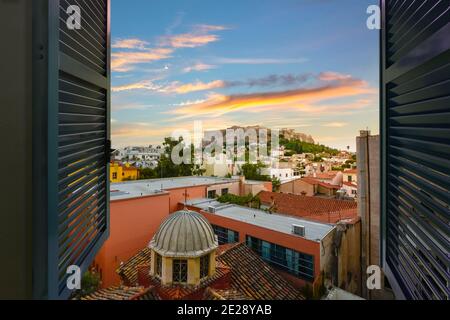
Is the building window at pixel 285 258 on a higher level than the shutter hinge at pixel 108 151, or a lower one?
lower

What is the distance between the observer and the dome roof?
256cm

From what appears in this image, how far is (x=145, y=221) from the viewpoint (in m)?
4.20

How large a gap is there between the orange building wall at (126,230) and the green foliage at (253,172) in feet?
11.7

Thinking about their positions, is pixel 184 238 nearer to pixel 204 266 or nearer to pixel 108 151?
pixel 204 266

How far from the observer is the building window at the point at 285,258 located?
9.68ft

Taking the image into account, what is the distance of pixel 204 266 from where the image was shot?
2.61m

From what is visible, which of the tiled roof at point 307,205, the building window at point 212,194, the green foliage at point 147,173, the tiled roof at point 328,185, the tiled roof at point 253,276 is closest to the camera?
the tiled roof at point 253,276

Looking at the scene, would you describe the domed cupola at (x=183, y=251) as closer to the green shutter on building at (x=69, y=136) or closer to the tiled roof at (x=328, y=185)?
the green shutter on building at (x=69, y=136)

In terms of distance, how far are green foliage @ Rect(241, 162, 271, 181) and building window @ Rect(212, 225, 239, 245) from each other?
3586mm

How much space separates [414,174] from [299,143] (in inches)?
80.0

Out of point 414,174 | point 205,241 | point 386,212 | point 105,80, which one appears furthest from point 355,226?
point 105,80

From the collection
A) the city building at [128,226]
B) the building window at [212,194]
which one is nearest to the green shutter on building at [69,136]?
the city building at [128,226]

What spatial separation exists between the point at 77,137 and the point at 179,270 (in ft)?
6.62

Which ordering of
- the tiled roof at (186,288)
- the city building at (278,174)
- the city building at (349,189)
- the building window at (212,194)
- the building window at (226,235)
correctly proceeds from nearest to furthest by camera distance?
the tiled roof at (186,288) → the building window at (226,235) → the building window at (212,194) → the city building at (349,189) → the city building at (278,174)
